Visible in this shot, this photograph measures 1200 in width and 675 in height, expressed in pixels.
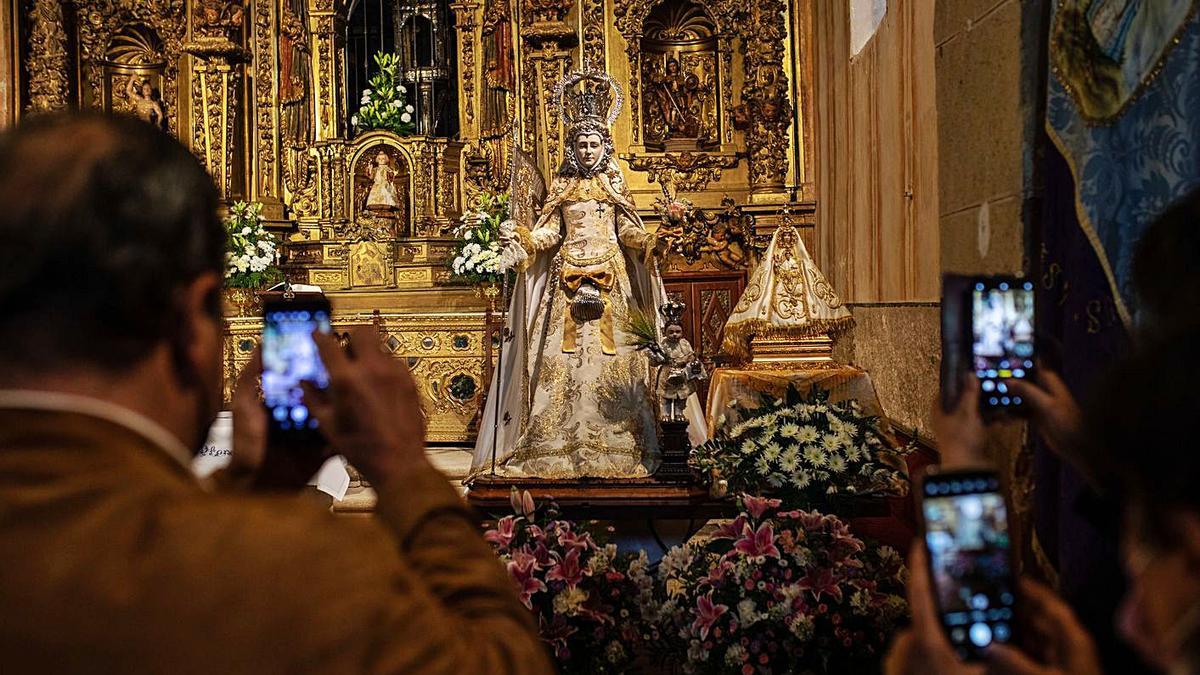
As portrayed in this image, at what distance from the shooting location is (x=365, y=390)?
109cm

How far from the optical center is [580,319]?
5758mm

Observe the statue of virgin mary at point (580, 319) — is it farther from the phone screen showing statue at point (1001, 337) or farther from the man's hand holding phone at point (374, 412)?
the man's hand holding phone at point (374, 412)

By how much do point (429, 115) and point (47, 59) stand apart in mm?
3679

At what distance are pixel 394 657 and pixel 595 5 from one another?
8.86 meters

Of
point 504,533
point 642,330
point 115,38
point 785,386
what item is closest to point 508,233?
point 642,330

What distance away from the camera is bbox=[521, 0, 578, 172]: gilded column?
906 cm

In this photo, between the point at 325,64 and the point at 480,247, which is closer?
the point at 480,247

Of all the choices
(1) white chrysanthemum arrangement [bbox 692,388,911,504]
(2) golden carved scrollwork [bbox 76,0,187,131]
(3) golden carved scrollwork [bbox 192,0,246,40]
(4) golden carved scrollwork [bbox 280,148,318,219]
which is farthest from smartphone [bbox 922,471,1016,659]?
(2) golden carved scrollwork [bbox 76,0,187,131]

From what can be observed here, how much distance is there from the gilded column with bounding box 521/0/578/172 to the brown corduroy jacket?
8.46 metres

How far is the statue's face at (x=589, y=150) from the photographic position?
585 centimetres

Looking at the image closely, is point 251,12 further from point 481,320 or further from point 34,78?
point 481,320

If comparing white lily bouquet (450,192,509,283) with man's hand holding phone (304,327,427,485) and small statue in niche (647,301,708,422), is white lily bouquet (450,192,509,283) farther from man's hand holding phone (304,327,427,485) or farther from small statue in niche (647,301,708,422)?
man's hand holding phone (304,327,427,485)

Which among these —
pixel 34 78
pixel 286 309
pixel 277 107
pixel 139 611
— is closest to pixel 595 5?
pixel 277 107

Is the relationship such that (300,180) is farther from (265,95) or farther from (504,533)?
(504,533)
